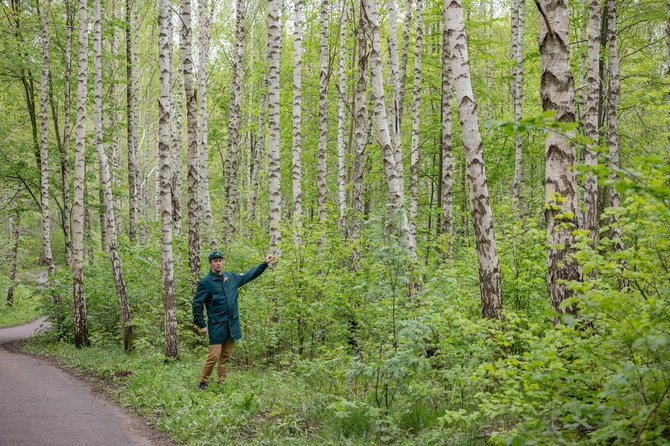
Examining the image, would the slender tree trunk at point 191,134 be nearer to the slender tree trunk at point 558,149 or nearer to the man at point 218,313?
the man at point 218,313

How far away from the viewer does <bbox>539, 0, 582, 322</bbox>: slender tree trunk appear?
4.37m

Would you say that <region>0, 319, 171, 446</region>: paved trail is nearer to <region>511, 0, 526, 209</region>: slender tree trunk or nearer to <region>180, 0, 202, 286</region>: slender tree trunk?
<region>180, 0, 202, 286</region>: slender tree trunk

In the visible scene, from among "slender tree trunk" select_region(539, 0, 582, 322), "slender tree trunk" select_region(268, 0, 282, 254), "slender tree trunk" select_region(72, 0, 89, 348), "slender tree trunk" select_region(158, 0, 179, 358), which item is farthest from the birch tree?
"slender tree trunk" select_region(539, 0, 582, 322)

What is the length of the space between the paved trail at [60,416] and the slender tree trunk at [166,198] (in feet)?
5.53

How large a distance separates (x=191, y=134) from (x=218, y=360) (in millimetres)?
5318

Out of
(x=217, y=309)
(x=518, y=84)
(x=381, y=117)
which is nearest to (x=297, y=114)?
(x=381, y=117)

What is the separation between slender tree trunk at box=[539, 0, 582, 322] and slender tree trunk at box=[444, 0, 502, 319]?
1156 millimetres

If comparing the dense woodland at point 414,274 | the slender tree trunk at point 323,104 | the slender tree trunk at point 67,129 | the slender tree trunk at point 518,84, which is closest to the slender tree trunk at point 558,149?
the dense woodland at point 414,274

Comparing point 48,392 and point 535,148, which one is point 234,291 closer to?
point 48,392

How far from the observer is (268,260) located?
734cm

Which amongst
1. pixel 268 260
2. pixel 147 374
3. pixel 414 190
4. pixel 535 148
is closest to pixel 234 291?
pixel 268 260

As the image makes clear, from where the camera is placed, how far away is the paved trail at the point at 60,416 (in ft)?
16.9

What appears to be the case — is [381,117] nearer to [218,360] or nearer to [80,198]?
[218,360]

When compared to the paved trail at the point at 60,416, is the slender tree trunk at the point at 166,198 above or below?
above
